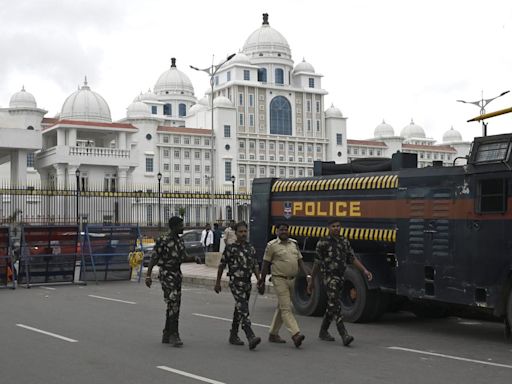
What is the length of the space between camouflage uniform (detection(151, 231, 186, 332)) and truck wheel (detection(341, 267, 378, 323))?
3505mm


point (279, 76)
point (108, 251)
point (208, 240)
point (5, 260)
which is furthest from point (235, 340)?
point (279, 76)

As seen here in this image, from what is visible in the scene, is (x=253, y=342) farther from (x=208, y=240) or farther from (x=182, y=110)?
(x=182, y=110)

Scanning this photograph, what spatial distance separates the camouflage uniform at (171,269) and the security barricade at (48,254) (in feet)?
34.7

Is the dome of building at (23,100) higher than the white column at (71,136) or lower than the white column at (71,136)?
higher

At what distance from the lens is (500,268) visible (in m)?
10.1

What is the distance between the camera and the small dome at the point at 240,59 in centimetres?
11300

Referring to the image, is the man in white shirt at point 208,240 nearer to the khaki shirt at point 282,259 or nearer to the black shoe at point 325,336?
the black shoe at point 325,336

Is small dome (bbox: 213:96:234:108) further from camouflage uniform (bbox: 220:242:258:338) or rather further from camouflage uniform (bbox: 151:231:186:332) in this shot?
camouflage uniform (bbox: 220:242:258:338)

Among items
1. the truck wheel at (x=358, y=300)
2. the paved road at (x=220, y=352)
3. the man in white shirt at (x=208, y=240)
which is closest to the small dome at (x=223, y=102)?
the man in white shirt at (x=208, y=240)

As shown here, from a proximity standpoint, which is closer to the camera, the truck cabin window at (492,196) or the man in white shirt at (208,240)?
the truck cabin window at (492,196)

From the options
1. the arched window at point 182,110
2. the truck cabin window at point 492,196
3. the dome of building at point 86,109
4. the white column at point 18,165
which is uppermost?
the arched window at point 182,110

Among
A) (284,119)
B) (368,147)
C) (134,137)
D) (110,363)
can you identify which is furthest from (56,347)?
(368,147)

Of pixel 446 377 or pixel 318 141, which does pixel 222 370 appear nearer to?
pixel 446 377

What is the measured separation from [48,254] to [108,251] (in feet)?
6.34
